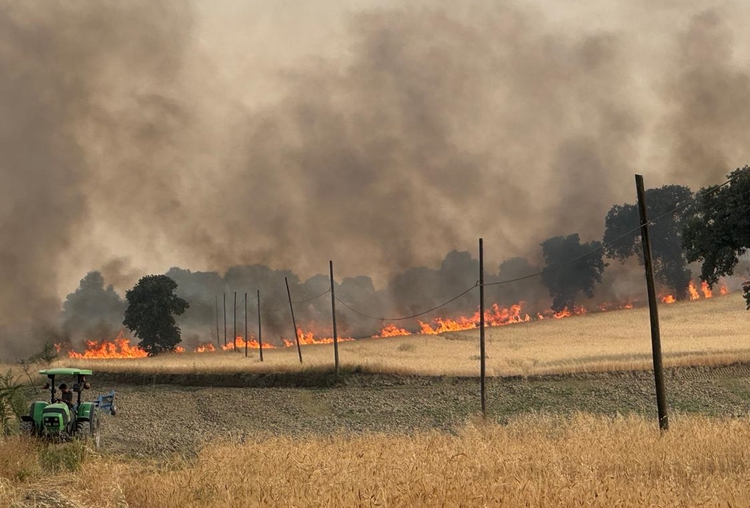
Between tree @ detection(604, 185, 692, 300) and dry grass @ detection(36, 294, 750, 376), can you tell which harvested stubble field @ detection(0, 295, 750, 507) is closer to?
dry grass @ detection(36, 294, 750, 376)

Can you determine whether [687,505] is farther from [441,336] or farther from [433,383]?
[441,336]

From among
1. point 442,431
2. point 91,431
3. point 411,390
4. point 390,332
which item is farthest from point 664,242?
point 91,431

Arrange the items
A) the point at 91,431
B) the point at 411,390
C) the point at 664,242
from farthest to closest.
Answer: the point at 664,242
the point at 411,390
the point at 91,431

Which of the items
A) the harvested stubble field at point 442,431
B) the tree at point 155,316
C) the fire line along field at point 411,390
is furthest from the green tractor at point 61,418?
the tree at point 155,316

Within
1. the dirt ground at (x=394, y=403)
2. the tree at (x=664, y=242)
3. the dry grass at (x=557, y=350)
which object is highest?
the tree at (x=664, y=242)

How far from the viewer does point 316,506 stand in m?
9.73

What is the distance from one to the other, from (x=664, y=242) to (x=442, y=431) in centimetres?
10490

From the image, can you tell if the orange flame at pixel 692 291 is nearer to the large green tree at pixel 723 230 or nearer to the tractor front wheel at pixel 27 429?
the large green tree at pixel 723 230

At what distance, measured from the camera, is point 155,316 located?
362 ft

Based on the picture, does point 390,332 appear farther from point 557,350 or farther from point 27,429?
point 27,429

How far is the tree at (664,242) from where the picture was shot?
122m

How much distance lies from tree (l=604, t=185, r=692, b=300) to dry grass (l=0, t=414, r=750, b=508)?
109626 mm

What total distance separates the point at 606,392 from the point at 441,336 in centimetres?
5482

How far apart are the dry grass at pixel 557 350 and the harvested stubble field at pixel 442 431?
0.86 feet
